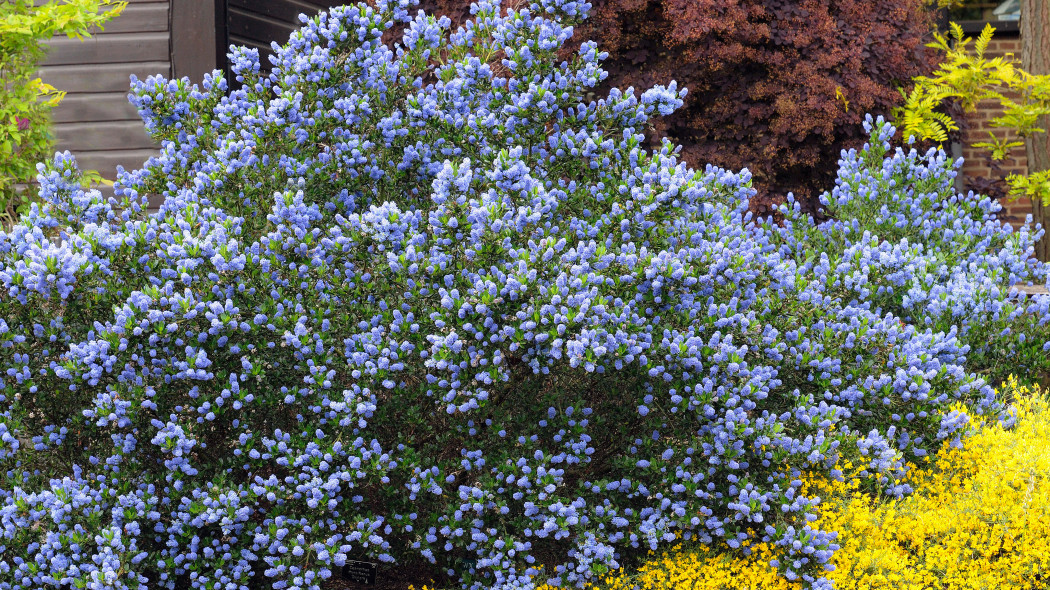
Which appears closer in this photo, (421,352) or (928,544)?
(421,352)

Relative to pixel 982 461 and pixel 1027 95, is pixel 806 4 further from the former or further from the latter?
pixel 982 461

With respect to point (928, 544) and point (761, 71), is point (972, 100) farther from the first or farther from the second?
point (928, 544)

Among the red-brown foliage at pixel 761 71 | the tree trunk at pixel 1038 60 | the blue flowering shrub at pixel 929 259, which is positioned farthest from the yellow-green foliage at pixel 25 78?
the tree trunk at pixel 1038 60

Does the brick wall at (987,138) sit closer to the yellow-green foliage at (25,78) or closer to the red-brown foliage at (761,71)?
the red-brown foliage at (761,71)

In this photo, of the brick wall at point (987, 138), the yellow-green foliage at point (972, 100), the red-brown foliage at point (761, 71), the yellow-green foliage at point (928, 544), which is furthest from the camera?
the brick wall at point (987, 138)

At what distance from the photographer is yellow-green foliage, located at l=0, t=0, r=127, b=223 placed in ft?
19.6

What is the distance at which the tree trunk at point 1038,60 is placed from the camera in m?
7.90

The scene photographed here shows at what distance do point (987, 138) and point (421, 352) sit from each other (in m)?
8.06

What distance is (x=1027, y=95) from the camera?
313 inches

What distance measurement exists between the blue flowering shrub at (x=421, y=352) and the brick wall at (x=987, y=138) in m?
6.15

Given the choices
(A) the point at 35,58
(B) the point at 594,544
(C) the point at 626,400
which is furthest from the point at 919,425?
(A) the point at 35,58

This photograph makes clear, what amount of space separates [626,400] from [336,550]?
3.87 ft

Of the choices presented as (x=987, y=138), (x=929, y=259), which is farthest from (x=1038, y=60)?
(x=929, y=259)

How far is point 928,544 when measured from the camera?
11.8 feet
